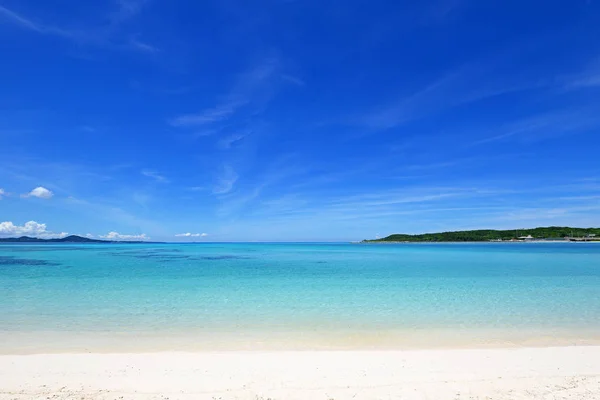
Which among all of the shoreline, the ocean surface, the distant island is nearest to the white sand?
the shoreline

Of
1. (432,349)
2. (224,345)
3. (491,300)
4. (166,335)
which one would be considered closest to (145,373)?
(224,345)

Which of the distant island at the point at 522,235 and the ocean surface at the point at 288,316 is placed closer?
the ocean surface at the point at 288,316

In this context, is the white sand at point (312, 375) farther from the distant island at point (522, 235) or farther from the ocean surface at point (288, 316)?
the distant island at point (522, 235)

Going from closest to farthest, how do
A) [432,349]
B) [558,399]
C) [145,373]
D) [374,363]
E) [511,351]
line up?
[558,399], [145,373], [374,363], [511,351], [432,349]

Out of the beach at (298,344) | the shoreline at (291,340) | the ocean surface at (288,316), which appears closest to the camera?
the beach at (298,344)

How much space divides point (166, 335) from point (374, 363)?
5413 millimetres

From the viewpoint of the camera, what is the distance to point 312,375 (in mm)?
5777

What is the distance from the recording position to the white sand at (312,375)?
16.5 feet

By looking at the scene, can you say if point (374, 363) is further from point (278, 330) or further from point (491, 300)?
point (491, 300)

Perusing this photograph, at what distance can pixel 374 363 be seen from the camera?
6414 millimetres

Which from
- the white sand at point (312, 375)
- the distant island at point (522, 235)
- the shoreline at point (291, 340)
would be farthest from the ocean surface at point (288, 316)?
the distant island at point (522, 235)

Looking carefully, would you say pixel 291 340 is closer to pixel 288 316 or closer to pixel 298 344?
pixel 298 344

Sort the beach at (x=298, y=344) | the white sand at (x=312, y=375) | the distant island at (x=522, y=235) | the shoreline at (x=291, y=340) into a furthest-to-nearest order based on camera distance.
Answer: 1. the distant island at (x=522, y=235)
2. the shoreline at (x=291, y=340)
3. the beach at (x=298, y=344)
4. the white sand at (x=312, y=375)

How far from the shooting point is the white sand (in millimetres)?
5020
